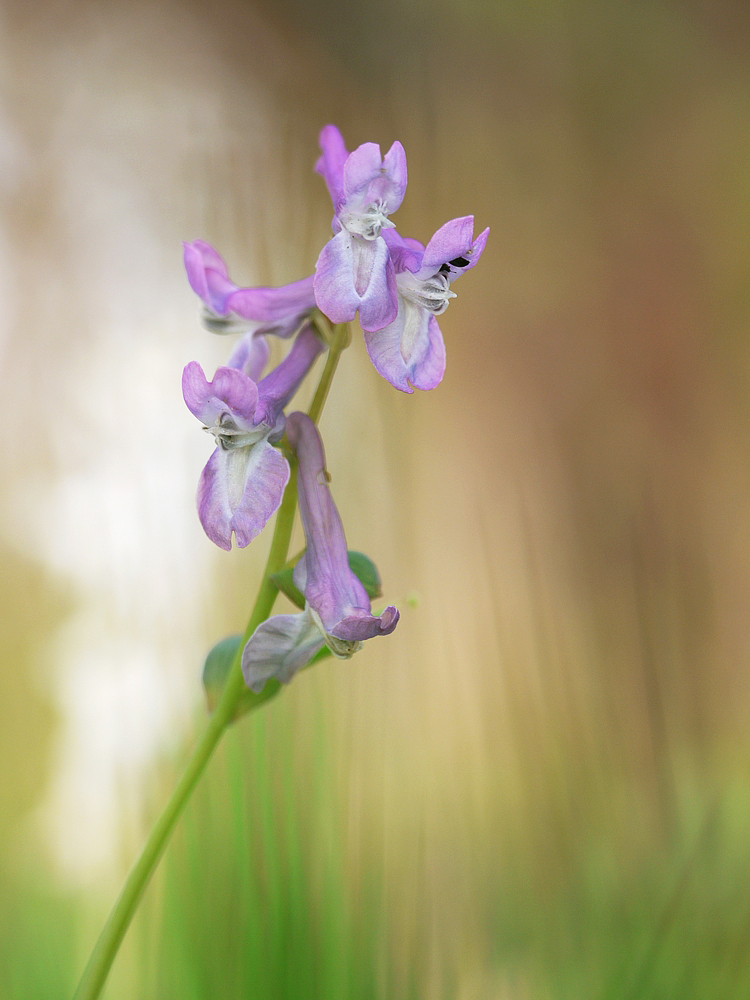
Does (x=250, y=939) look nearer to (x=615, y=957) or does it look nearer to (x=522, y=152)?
(x=615, y=957)

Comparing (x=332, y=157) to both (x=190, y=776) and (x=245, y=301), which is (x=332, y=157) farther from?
(x=190, y=776)

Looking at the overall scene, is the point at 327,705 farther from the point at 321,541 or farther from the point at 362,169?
the point at 362,169

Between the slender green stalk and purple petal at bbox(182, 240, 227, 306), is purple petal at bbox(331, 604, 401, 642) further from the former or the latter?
purple petal at bbox(182, 240, 227, 306)

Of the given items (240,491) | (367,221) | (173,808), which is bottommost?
(173,808)

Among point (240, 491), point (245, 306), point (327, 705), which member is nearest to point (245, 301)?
point (245, 306)

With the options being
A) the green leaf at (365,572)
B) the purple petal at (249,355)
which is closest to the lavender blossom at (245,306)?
the purple petal at (249,355)

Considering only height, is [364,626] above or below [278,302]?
below

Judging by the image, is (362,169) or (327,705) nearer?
(362,169)
